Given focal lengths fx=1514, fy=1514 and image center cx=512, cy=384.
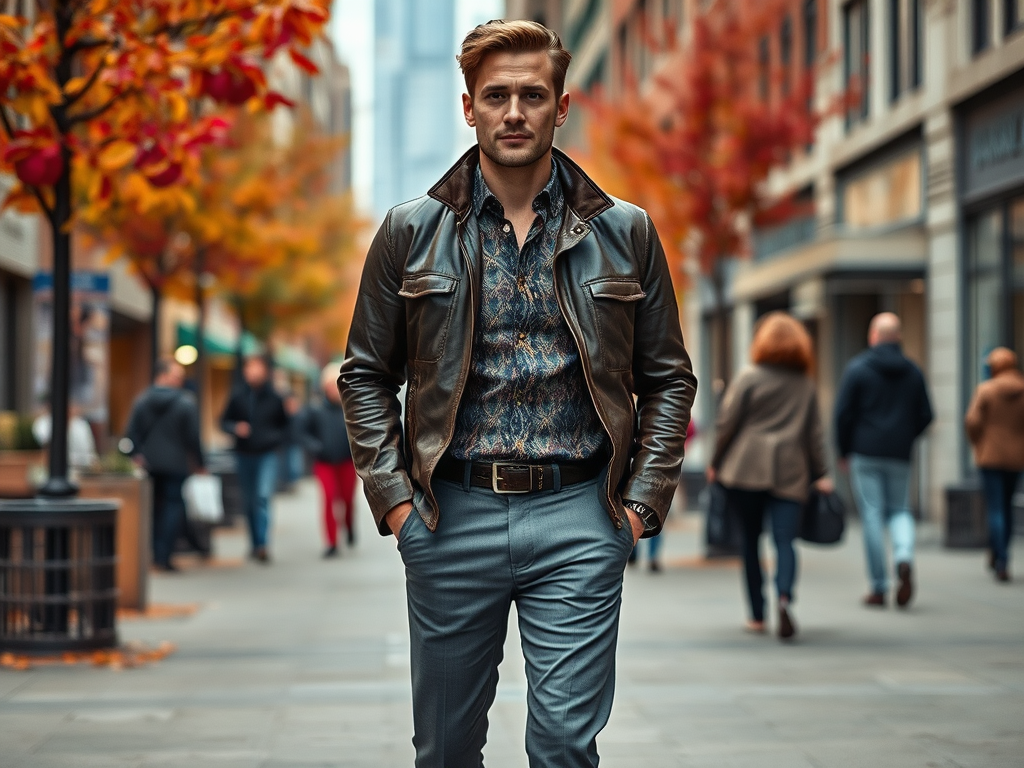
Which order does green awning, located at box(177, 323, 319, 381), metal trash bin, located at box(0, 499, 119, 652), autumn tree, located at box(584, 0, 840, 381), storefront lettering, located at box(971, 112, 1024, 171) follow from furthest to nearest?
green awning, located at box(177, 323, 319, 381), autumn tree, located at box(584, 0, 840, 381), storefront lettering, located at box(971, 112, 1024, 171), metal trash bin, located at box(0, 499, 119, 652)

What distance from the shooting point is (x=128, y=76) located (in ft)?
26.2

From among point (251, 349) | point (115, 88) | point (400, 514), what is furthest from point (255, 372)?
point (251, 349)

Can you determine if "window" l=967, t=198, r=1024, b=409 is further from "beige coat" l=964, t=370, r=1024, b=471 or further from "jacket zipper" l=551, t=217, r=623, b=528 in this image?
"jacket zipper" l=551, t=217, r=623, b=528

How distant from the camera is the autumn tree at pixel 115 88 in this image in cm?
781

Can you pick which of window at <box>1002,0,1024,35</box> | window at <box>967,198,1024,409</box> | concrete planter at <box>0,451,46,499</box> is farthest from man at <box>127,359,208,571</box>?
window at <box>1002,0,1024,35</box>

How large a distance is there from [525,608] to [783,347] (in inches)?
225

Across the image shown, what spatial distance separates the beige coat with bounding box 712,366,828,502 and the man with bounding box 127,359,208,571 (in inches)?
225

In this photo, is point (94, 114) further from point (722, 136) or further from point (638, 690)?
point (722, 136)

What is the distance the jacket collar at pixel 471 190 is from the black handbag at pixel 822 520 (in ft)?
18.3

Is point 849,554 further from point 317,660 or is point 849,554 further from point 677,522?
point 317,660

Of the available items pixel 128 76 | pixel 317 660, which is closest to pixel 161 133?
pixel 128 76

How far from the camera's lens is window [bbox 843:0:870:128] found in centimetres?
2050

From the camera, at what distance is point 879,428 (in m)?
10.2

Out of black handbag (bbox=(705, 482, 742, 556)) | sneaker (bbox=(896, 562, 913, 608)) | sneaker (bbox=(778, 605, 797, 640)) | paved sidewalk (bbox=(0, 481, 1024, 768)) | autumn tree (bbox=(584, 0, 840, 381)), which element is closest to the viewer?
paved sidewalk (bbox=(0, 481, 1024, 768))
